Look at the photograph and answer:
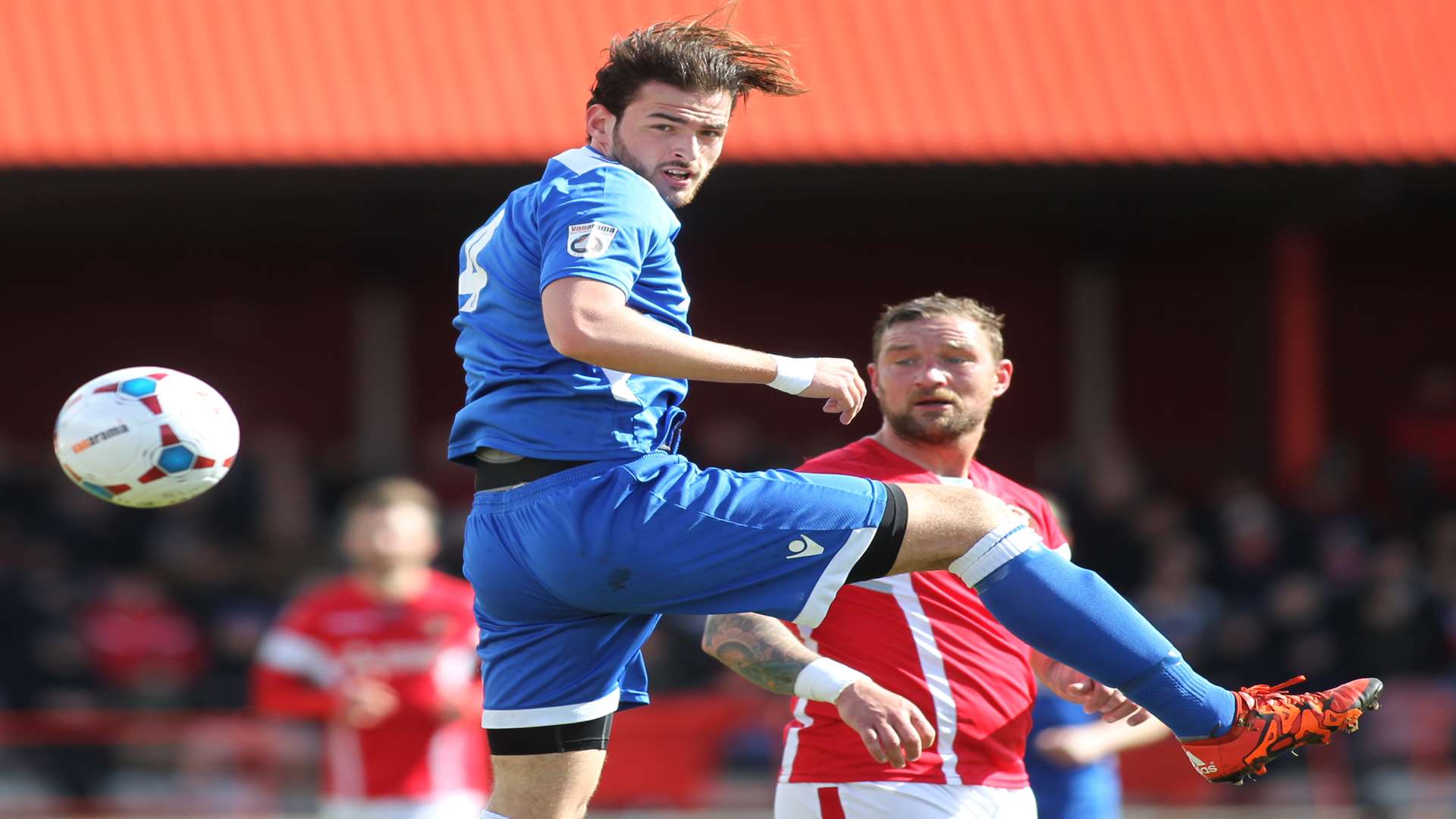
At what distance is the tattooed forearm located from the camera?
4105mm

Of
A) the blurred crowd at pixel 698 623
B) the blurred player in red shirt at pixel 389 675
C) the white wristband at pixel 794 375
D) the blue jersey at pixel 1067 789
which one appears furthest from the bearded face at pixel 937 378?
the blurred crowd at pixel 698 623

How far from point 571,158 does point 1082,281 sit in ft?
39.4

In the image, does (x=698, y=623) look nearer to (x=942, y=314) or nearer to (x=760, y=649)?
(x=942, y=314)

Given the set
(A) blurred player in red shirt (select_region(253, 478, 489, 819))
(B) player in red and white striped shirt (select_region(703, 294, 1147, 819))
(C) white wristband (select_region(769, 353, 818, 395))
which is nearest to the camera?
(C) white wristband (select_region(769, 353, 818, 395))

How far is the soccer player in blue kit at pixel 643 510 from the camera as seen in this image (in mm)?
3668

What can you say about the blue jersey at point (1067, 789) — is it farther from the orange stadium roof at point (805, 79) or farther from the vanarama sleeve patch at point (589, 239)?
the orange stadium roof at point (805, 79)

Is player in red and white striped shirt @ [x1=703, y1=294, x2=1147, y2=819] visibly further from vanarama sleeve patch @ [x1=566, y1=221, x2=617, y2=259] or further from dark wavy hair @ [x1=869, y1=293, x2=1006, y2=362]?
vanarama sleeve patch @ [x1=566, y1=221, x2=617, y2=259]

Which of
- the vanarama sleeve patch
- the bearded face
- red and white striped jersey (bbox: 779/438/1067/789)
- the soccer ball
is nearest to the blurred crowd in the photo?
red and white striped jersey (bbox: 779/438/1067/789)

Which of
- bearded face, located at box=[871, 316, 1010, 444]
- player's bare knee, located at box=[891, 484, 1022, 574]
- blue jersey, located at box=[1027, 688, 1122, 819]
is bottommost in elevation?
blue jersey, located at box=[1027, 688, 1122, 819]

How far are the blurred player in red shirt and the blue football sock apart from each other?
370cm

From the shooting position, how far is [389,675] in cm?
705

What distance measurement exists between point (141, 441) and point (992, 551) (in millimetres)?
2054

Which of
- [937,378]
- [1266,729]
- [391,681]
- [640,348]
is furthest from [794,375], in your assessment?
[391,681]

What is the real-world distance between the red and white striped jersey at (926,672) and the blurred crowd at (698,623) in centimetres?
611
